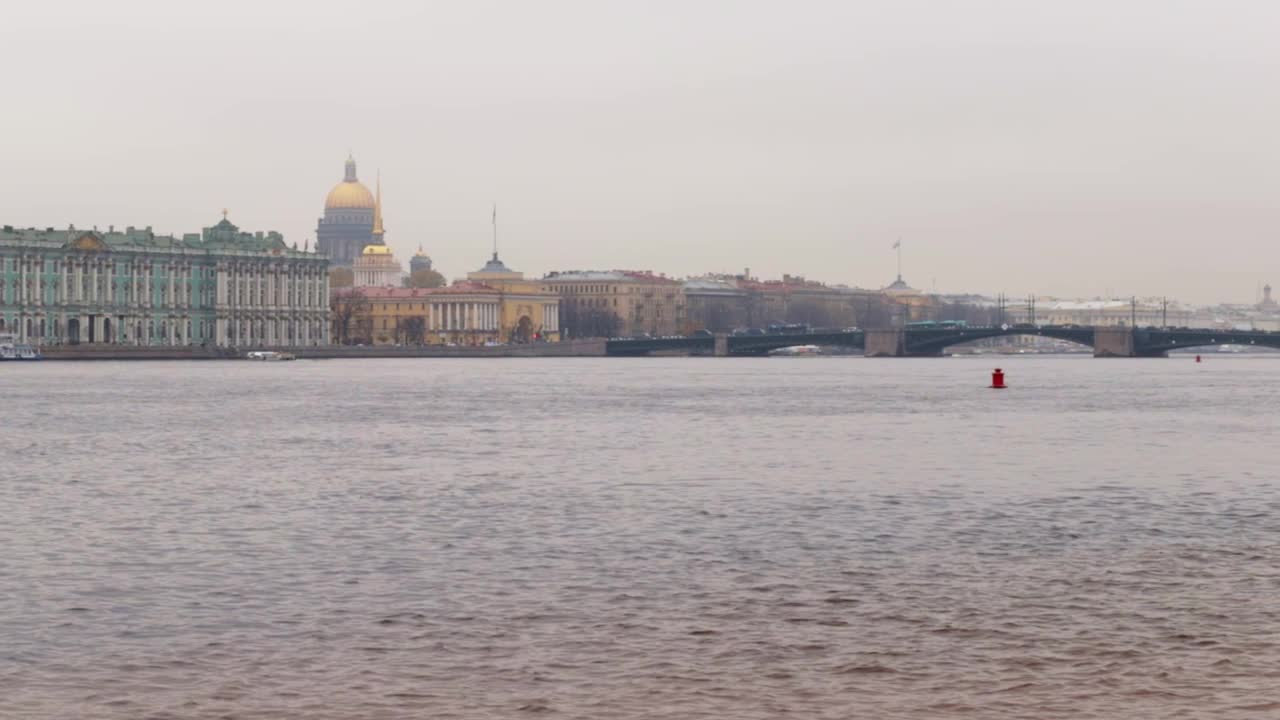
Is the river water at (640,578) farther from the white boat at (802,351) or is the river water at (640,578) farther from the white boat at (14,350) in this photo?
the white boat at (802,351)

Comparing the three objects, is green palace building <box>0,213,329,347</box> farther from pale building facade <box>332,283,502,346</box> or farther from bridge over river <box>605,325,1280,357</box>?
pale building facade <box>332,283,502,346</box>

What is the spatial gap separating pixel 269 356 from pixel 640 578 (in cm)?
11462

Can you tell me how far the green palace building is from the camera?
417 feet

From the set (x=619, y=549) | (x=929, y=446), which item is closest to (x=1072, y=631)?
(x=619, y=549)

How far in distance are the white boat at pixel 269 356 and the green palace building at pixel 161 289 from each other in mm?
8012

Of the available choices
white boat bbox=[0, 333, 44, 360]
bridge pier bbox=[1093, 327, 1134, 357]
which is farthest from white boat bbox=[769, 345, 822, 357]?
white boat bbox=[0, 333, 44, 360]

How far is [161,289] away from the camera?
135 metres

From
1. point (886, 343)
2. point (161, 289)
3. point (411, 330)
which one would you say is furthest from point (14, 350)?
point (411, 330)

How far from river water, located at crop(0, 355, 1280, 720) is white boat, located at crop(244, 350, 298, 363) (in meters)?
90.4

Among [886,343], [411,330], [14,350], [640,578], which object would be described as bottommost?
[640,578]

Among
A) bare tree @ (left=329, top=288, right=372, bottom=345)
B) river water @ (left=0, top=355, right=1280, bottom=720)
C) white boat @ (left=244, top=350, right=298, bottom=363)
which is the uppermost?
bare tree @ (left=329, top=288, right=372, bottom=345)

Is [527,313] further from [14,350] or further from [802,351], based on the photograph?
[14,350]

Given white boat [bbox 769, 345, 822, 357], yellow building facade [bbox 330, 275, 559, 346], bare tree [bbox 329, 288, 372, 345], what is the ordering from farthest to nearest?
1. yellow building facade [bbox 330, 275, 559, 346]
2. white boat [bbox 769, 345, 822, 357]
3. bare tree [bbox 329, 288, 372, 345]

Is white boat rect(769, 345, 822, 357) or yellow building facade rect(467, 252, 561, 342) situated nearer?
white boat rect(769, 345, 822, 357)
